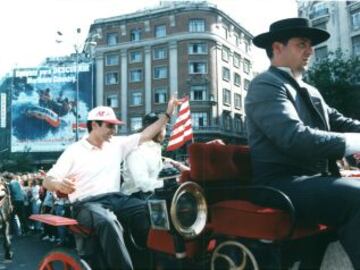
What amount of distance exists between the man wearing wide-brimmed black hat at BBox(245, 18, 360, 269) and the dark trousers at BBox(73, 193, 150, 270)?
1.23 m

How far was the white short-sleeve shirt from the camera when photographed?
394cm

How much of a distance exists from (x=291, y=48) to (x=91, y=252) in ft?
6.80

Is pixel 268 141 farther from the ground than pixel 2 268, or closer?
farther from the ground

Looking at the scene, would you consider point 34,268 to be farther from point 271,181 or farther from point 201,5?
point 201,5

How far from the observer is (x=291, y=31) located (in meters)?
2.72

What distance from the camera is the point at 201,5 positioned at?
53125 mm

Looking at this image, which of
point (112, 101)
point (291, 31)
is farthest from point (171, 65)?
point (291, 31)

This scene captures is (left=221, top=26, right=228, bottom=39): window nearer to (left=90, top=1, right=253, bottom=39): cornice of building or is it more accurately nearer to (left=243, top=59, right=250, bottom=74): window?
(left=90, top=1, right=253, bottom=39): cornice of building

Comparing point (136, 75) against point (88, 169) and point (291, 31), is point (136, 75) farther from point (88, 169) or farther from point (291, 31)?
point (291, 31)

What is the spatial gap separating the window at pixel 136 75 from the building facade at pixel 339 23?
20.6m

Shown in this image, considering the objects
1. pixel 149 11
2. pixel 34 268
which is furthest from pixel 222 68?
pixel 34 268

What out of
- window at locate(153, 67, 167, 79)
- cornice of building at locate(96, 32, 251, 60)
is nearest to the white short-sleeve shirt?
cornice of building at locate(96, 32, 251, 60)

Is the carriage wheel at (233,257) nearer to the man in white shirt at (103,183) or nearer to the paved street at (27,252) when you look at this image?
the man in white shirt at (103,183)

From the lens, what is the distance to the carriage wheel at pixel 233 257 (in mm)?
2434
